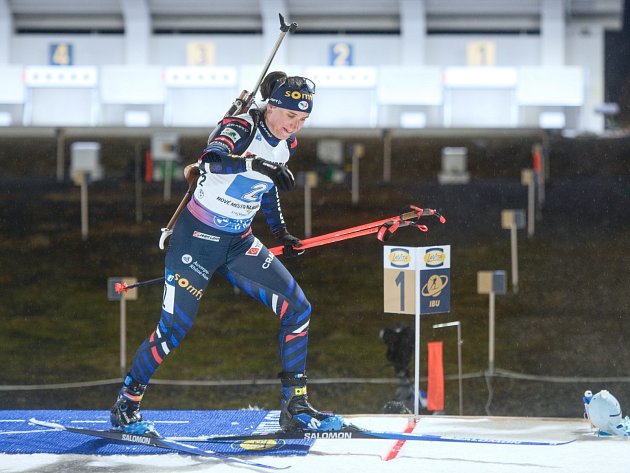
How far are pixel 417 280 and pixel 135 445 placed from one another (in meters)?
2.01

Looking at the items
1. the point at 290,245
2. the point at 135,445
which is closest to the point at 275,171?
the point at 290,245

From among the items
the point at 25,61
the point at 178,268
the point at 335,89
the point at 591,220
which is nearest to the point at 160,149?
the point at 591,220

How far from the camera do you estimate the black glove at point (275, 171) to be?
5.35 metres

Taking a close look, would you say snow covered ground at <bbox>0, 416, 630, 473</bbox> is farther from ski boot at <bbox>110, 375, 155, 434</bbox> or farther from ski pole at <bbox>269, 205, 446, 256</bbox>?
ski pole at <bbox>269, 205, 446, 256</bbox>

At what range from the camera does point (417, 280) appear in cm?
654

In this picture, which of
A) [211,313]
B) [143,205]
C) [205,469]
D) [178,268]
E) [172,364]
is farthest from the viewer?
[143,205]

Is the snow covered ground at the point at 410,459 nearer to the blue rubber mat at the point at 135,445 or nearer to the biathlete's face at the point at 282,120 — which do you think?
the blue rubber mat at the point at 135,445

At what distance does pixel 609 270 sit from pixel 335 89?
60.5 feet

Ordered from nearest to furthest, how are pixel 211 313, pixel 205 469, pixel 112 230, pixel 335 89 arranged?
pixel 205 469
pixel 211 313
pixel 112 230
pixel 335 89

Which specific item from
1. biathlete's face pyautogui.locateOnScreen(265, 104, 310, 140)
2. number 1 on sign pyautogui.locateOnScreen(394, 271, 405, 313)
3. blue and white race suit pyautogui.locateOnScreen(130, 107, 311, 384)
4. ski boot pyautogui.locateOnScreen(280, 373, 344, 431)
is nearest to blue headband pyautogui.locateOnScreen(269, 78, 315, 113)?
biathlete's face pyautogui.locateOnScreen(265, 104, 310, 140)

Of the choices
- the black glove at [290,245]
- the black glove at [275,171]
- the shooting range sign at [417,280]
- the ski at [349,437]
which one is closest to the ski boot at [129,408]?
the ski at [349,437]

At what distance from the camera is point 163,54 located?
32406mm

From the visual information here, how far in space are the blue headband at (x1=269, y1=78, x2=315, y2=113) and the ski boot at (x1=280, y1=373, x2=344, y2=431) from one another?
5.08 ft

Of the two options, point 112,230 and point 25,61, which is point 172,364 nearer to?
point 112,230
